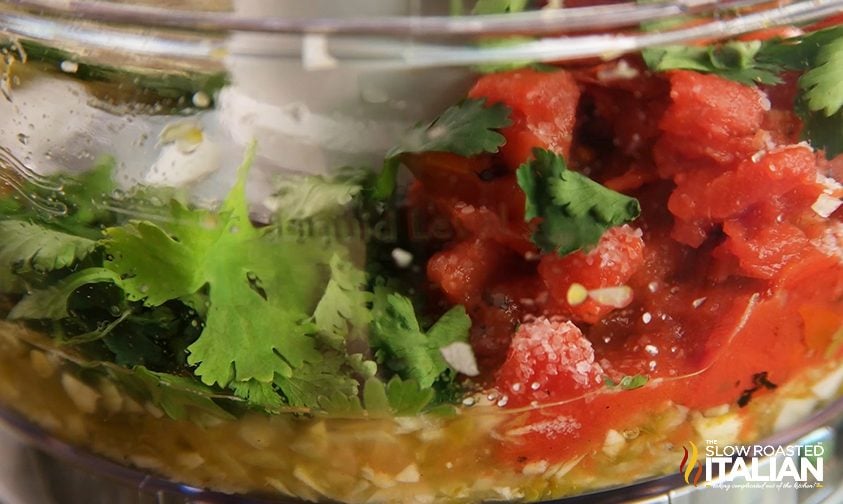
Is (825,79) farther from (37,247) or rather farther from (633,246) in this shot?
(37,247)

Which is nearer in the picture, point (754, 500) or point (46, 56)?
point (46, 56)

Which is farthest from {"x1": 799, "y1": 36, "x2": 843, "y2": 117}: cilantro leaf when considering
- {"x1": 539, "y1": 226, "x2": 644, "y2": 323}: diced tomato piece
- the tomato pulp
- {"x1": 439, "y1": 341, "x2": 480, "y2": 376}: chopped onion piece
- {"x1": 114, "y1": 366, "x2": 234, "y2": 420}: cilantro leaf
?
{"x1": 114, "y1": 366, "x2": 234, "y2": 420}: cilantro leaf

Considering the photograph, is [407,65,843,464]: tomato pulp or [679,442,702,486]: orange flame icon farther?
[679,442,702,486]: orange flame icon

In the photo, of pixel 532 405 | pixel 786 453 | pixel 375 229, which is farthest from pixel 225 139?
pixel 786 453

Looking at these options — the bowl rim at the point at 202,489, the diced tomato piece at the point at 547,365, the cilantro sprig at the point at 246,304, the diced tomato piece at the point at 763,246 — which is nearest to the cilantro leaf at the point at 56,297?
the cilantro sprig at the point at 246,304

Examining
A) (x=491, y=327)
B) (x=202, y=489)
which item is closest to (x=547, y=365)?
(x=491, y=327)

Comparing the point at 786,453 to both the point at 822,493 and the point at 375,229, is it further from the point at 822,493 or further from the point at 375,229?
the point at 375,229

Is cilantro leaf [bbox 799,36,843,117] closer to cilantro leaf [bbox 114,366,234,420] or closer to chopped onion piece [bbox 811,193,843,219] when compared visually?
chopped onion piece [bbox 811,193,843,219]
